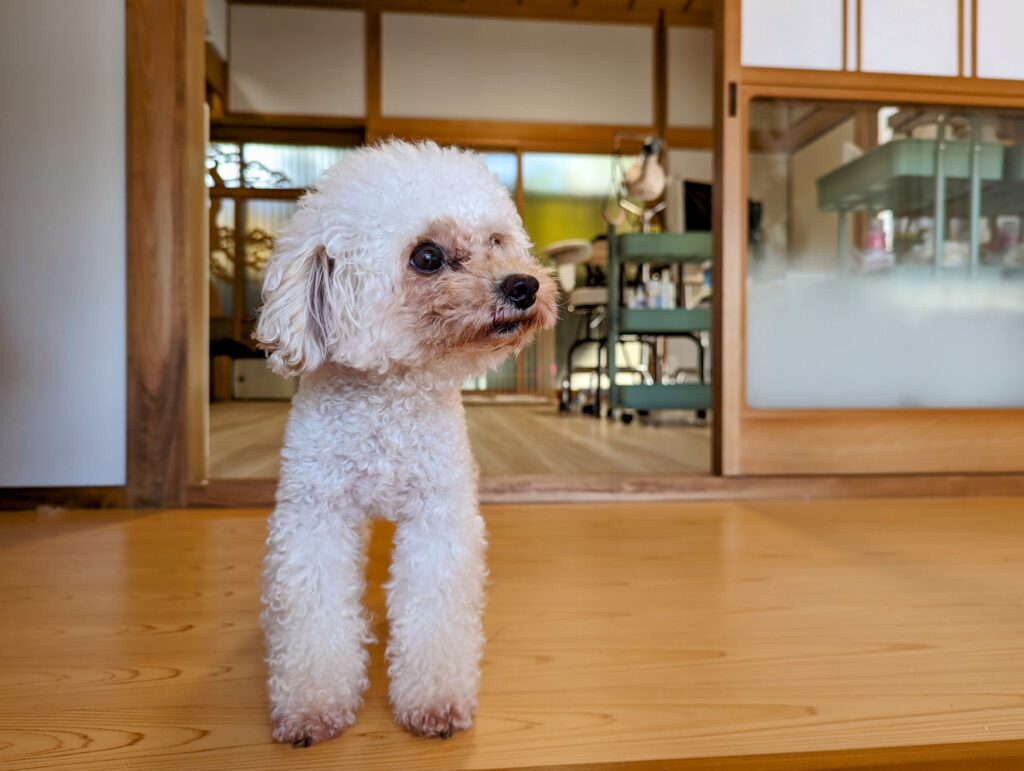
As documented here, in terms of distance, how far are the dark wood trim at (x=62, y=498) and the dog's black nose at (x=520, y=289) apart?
59.8 inches

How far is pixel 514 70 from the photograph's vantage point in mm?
6348

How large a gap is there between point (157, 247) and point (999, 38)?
96.7 inches

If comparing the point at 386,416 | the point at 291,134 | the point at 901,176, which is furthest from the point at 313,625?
the point at 291,134

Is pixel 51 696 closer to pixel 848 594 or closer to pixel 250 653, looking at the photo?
pixel 250 653

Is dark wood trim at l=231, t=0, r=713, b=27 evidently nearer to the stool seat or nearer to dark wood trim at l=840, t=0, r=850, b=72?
the stool seat

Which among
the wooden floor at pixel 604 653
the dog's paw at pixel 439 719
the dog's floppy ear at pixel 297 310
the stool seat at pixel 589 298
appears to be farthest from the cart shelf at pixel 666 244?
the dog's paw at pixel 439 719

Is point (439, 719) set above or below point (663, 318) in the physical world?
below

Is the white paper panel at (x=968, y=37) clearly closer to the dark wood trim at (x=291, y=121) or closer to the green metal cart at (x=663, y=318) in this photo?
the green metal cart at (x=663, y=318)

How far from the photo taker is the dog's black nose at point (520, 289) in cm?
76

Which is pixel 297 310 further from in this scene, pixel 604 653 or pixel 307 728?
pixel 604 653

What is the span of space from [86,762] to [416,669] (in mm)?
323

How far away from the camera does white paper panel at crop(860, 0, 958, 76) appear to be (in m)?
2.11

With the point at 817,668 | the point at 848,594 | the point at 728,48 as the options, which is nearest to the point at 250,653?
the point at 817,668

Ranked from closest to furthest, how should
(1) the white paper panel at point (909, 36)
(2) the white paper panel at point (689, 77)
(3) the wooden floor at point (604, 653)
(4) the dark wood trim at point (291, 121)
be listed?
1. (3) the wooden floor at point (604, 653)
2. (1) the white paper panel at point (909, 36)
3. (4) the dark wood trim at point (291, 121)
4. (2) the white paper panel at point (689, 77)
